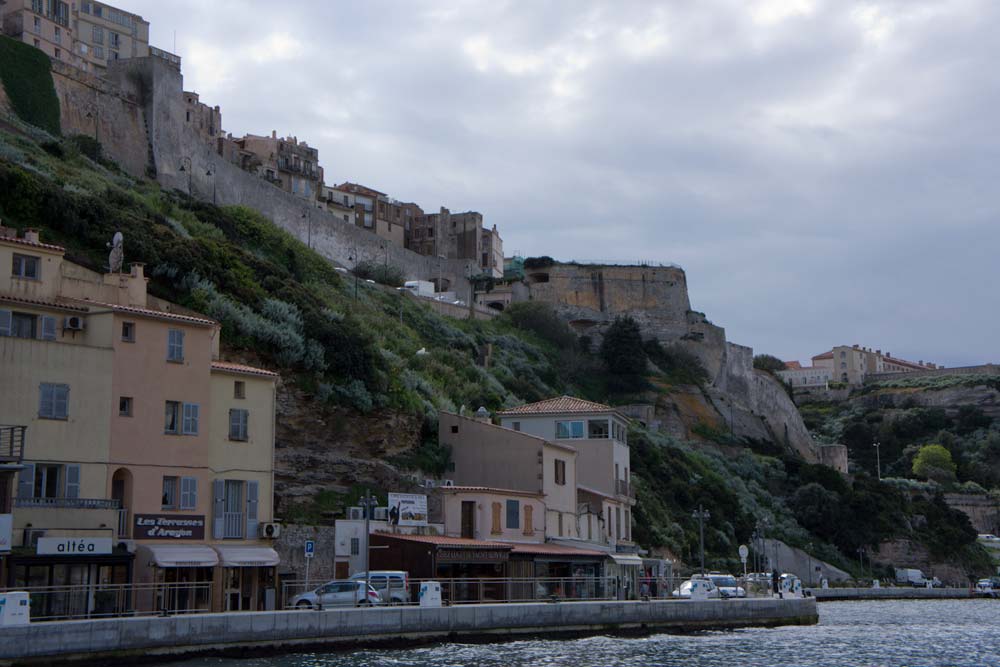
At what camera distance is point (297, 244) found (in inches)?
3403

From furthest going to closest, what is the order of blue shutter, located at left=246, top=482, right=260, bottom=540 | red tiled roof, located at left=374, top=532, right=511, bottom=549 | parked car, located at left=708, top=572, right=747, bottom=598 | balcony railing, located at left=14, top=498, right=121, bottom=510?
parked car, located at left=708, top=572, right=747, bottom=598 → red tiled roof, located at left=374, top=532, right=511, bottom=549 → blue shutter, located at left=246, top=482, right=260, bottom=540 → balcony railing, located at left=14, top=498, right=121, bottom=510

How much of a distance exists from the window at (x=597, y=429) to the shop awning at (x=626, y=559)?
18.0ft

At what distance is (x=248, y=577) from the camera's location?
3691 centimetres

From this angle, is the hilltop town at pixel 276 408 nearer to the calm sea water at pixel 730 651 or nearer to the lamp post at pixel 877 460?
the calm sea water at pixel 730 651

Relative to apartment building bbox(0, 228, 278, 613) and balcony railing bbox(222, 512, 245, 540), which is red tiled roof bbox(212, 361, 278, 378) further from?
balcony railing bbox(222, 512, 245, 540)

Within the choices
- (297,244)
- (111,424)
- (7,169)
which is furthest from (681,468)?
(111,424)

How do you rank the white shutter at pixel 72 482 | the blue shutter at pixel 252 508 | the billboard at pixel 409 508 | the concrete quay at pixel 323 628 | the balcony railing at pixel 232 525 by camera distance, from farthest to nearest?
1. the billboard at pixel 409 508
2. the blue shutter at pixel 252 508
3. the balcony railing at pixel 232 525
4. the white shutter at pixel 72 482
5. the concrete quay at pixel 323 628

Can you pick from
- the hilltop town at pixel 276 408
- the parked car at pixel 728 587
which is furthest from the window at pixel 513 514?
the parked car at pixel 728 587

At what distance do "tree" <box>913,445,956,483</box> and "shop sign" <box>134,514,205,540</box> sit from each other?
122762 millimetres

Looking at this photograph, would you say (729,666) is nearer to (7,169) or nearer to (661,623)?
(661,623)

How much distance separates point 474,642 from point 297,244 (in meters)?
54.3

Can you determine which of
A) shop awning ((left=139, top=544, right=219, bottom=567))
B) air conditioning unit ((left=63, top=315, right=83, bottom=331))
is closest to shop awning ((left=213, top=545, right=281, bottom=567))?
shop awning ((left=139, top=544, right=219, bottom=567))

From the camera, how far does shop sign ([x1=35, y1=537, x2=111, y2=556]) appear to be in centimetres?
3139

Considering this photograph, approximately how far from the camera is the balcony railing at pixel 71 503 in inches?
1260
